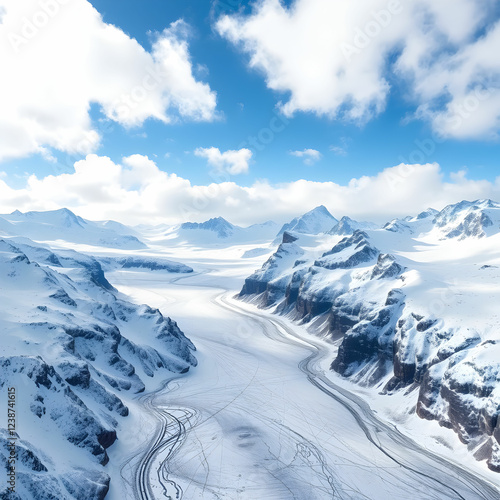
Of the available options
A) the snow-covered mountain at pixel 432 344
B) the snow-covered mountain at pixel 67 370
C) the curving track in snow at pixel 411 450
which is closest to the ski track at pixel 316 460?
the curving track in snow at pixel 411 450

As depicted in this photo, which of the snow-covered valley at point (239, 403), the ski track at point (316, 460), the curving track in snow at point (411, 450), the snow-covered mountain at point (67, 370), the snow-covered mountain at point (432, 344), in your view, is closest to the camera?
the snow-covered mountain at point (67, 370)

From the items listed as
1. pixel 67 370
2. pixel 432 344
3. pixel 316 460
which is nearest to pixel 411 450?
pixel 316 460

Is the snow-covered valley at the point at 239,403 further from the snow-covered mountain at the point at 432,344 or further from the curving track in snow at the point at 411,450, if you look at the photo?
the snow-covered mountain at the point at 432,344

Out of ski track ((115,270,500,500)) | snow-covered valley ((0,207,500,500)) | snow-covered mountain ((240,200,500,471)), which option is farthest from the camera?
snow-covered mountain ((240,200,500,471))

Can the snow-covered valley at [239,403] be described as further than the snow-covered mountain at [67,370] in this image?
Yes

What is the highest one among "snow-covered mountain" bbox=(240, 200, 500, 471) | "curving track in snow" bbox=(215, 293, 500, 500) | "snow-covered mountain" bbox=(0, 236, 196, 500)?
"snow-covered mountain" bbox=(240, 200, 500, 471)

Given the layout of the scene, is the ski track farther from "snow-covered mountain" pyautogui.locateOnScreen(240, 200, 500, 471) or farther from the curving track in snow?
"snow-covered mountain" pyautogui.locateOnScreen(240, 200, 500, 471)

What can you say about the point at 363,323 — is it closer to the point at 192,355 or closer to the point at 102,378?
the point at 192,355

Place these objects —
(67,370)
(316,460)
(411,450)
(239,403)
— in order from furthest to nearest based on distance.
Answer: (239,403), (411,450), (67,370), (316,460)

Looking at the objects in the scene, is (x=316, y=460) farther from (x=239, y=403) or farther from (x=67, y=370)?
(x=67, y=370)

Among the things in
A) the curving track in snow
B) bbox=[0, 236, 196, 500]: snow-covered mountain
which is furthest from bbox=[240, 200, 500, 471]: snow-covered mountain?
bbox=[0, 236, 196, 500]: snow-covered mountain
